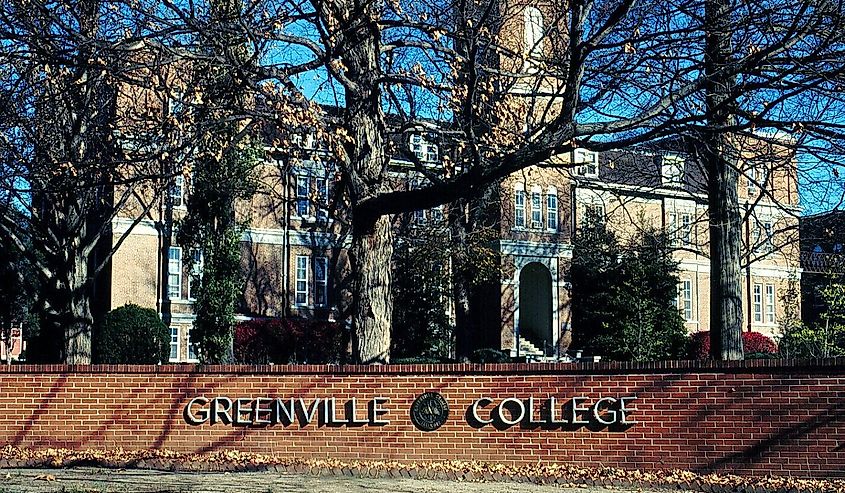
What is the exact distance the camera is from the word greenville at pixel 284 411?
14742 millimetres

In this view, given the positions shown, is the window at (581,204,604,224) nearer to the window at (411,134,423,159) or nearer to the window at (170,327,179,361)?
the window at (411,134,423,159)

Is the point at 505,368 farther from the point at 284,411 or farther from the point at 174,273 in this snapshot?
the point at 174,273

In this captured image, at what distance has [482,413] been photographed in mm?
14398

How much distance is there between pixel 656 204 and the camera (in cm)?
5056

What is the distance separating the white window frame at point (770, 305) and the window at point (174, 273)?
29.7 m

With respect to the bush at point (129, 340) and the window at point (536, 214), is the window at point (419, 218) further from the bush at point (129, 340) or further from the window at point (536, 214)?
the bush at point (129, 340)

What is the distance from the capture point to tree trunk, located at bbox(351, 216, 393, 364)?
52.5 feet

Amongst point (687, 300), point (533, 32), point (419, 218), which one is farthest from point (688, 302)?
point (533, 32)

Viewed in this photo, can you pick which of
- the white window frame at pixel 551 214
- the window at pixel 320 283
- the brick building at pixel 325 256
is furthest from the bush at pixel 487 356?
the white window frame at pixel 551 214

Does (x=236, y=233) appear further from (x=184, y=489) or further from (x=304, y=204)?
(x=184, y=489)

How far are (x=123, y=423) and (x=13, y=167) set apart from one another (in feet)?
20.6

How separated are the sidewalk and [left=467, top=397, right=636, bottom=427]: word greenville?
1176mm

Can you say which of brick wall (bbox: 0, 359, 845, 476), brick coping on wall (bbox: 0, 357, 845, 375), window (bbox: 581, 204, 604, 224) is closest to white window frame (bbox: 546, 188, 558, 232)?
window (bbox: 581, 204, 604, 224)

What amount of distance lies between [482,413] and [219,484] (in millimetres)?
3613
